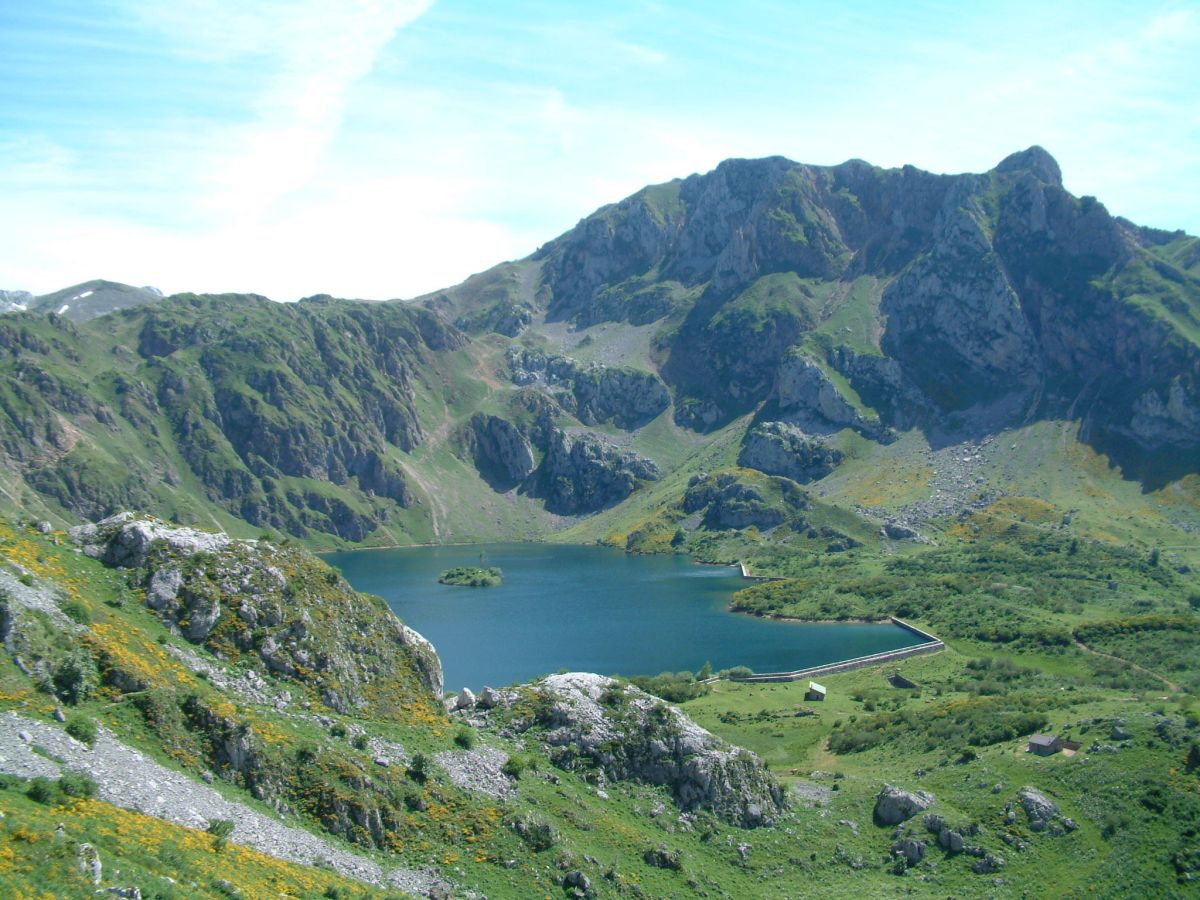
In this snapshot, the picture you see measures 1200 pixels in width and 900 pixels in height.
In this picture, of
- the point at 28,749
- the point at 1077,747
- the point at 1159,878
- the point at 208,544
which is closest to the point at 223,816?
the point at 28,749

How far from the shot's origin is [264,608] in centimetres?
4775

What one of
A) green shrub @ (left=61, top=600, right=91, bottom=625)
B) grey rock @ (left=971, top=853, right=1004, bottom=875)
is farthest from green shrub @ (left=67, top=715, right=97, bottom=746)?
grey rock @ (left=971, top=853, right=1004, bottom=875)

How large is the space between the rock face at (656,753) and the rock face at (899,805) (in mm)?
6080

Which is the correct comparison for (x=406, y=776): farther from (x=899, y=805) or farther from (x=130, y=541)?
(x=899, y=805)

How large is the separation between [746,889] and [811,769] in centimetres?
2562

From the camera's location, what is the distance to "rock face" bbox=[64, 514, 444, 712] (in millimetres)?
45781

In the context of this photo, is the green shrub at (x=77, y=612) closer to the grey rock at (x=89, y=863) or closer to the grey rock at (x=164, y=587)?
the grey rock at (x=164, y=587)

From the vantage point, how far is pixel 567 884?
41.2m

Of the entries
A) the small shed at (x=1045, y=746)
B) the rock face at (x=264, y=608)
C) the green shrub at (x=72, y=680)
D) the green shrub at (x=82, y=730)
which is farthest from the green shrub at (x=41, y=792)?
the small shed at (x=1045, y=746)

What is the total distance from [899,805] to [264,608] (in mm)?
38220

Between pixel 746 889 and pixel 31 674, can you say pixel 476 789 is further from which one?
pixel 31 674

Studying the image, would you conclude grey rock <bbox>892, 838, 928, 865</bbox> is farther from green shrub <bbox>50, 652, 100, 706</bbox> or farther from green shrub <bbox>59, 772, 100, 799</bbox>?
green shrub <bbox>50, 652, 100, 706</bbox>

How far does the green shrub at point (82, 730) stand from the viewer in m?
32.8

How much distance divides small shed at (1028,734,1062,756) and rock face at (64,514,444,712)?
39144mm
